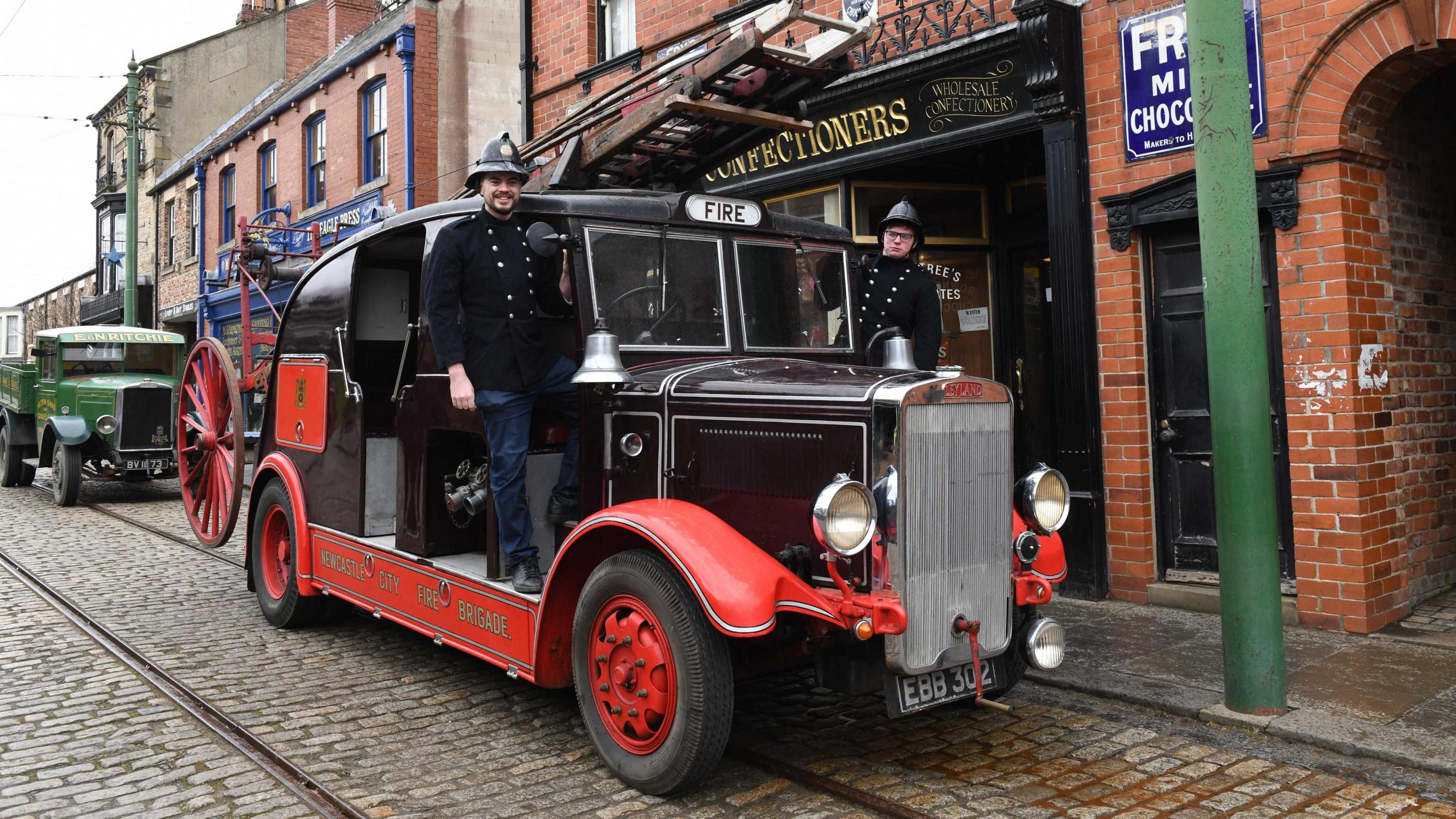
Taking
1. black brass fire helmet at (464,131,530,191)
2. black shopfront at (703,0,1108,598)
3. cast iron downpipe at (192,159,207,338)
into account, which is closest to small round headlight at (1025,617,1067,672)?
black brass fire helmet at (464,131,530,191)

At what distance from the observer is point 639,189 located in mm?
4805

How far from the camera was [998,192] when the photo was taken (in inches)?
336

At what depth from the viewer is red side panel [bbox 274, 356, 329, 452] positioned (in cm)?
593

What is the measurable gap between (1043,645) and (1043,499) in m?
0.55

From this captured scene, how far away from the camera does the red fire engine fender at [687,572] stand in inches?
131

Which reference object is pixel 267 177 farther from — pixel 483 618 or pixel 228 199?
pixel 483 618

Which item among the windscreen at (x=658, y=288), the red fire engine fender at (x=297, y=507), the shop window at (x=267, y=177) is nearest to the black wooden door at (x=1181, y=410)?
the windscreen at (x=658, y=288)

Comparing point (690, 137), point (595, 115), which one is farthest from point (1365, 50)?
point (595, 115)

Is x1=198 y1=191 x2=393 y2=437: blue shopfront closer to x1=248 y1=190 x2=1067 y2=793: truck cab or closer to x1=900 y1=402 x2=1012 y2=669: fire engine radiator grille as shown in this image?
x1=248 y1=190 x2=1067 y2=793: truck cab

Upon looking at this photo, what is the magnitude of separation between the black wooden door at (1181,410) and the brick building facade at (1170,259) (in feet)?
0.04

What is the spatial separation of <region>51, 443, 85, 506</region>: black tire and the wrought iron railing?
1048 centimetres

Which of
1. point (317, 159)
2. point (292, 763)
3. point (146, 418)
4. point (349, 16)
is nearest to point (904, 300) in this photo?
point (292, 763)

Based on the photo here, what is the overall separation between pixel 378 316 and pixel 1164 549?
4881 mm

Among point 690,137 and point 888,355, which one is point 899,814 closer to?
point 888,355
